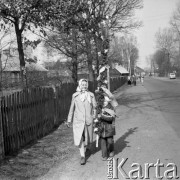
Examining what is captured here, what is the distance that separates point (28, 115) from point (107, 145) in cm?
233

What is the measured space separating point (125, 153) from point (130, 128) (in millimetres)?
3002

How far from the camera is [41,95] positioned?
8375mm

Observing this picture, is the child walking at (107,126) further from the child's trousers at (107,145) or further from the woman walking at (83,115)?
the woman walking at (83,115)

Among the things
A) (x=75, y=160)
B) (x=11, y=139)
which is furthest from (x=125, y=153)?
(x=11, y=139)

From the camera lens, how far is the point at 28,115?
733cm

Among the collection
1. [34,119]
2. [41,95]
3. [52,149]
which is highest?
[41,95]

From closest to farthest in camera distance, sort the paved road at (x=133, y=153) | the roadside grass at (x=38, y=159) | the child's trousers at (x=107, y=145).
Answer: the paved road at (x=133, y=153) → the roadside grass at (x=38, y=159) → the child's trousers at (x=107, y=145)

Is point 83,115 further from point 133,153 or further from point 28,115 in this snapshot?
point 28,115

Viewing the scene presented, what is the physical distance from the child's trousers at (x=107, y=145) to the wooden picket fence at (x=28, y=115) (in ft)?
6.55

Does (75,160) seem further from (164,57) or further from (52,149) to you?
(164,57)

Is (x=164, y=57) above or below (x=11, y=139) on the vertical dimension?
above

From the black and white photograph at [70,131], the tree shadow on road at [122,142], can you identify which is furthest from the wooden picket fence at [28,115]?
the tree shadow on road at [122,142]

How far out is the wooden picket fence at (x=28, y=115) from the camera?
20.4ft

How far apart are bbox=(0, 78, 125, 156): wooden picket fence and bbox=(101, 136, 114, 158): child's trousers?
2.00 m
